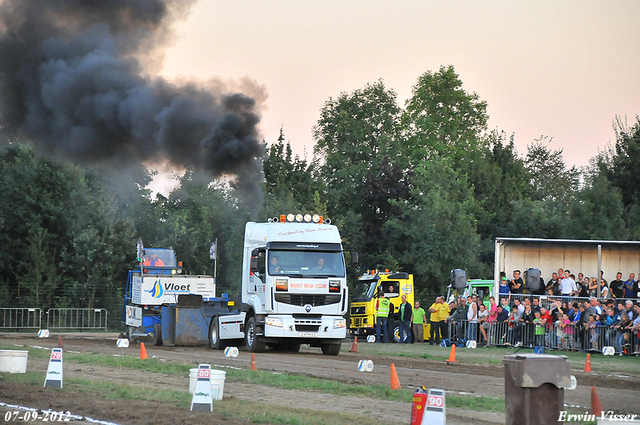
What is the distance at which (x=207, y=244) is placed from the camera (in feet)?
185

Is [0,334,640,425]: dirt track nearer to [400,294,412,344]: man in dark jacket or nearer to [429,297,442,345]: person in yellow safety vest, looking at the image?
[429,297,442,345]: person in yellow safety vest

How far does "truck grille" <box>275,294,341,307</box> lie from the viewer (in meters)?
22.6

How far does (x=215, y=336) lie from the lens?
25.5m

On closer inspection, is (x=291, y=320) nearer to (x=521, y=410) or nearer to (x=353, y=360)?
(x=353, y=360)

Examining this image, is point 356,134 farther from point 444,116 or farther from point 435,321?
point 435,321

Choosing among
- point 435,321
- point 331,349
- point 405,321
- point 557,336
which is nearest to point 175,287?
point 331,349

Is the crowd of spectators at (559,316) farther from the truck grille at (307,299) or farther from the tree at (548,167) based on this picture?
the tree at (548,167)

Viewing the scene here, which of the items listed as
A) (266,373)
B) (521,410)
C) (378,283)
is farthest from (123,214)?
(521,410)

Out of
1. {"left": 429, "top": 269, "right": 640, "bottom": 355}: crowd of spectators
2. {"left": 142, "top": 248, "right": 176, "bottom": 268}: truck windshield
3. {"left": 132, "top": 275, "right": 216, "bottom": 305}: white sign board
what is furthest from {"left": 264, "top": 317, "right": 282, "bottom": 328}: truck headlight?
{"left": 142, "top": 248, "right": 176, "bottom": 268}: truck windshield

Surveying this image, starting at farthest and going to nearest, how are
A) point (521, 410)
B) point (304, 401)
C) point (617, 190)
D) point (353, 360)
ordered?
point (617, 190) → point (353, 360) → point (304, 401) → point (521, 410)

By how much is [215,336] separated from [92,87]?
27.2 ft

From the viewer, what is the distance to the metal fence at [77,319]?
41.8 m

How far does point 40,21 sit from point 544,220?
122 feet

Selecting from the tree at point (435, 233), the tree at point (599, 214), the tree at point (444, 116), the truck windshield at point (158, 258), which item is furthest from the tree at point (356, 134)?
the truck windshield at point (158, 258)
